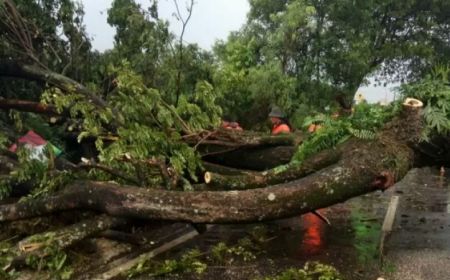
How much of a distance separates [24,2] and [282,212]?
7.28 meters

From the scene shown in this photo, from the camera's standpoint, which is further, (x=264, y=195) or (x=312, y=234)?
(x=312, y=234)

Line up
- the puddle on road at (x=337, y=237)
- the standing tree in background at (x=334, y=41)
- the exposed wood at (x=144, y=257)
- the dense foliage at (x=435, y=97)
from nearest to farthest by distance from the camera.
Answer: the exposed wood at (x=144, y=257) → the puddle on road at (x=337, y=237) → the dense foliage at (x=435, y=97) → the standing tree in background at (x=334, y=41)

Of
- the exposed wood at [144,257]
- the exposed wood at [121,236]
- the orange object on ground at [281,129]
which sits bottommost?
the exposed wood at [144,257]

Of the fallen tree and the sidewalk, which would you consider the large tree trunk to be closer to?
the fallen tree

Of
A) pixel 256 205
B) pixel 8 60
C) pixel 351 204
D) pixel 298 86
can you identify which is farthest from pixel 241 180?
pixel 298 86

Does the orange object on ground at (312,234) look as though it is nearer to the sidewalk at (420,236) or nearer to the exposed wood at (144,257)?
the sidewalk at (420,236)

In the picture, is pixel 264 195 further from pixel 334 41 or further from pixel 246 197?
pixel 334 41

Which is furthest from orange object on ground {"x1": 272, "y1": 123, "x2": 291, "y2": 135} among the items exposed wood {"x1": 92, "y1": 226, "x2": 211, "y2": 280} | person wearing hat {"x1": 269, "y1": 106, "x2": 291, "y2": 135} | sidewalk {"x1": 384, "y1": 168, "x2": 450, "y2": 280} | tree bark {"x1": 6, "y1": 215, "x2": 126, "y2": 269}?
tree bark {"x1": 6, "y1": 215, "x2": 126, "y2": 269}

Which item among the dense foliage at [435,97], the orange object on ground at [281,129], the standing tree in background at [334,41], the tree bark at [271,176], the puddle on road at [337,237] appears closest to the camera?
the puddle on road at [337,237]

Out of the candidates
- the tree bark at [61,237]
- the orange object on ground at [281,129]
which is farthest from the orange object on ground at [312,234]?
the tree bark at [61,237]

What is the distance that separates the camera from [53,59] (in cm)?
1028

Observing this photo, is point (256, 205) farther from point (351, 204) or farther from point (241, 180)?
point (351, 204)

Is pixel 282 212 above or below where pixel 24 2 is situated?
below

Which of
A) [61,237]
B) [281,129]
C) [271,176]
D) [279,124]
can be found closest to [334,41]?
[279,124]
